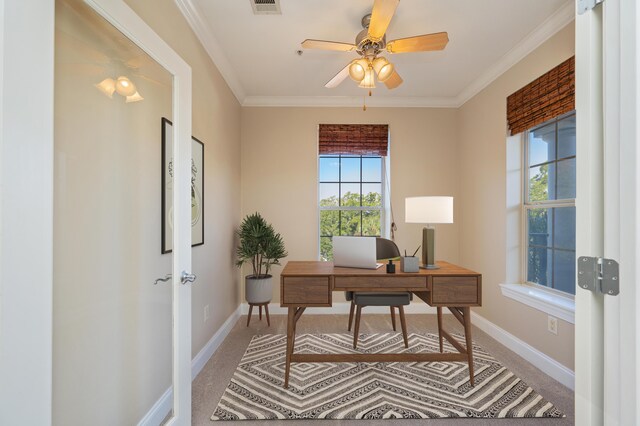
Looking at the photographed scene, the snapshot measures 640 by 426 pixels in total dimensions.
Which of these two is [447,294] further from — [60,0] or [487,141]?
[60,0]

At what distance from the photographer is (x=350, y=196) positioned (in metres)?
3.92

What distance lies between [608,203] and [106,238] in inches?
71.5

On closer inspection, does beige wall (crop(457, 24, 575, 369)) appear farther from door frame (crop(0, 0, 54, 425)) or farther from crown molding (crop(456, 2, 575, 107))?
door frame (crop(0, 0, 54, 425))

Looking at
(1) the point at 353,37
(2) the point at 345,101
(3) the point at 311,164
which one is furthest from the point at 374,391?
(2) the point at 345,101

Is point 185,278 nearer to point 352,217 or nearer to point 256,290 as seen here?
point 256,290

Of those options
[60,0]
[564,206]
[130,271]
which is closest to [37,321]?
[130,271]

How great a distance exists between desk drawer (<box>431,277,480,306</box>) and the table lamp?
0.75ft

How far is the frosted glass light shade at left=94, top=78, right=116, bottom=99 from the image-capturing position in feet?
4.00

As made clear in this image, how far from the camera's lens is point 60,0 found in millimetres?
993

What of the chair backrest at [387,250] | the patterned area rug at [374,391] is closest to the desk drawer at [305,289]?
the patterned area rug at [374,391]

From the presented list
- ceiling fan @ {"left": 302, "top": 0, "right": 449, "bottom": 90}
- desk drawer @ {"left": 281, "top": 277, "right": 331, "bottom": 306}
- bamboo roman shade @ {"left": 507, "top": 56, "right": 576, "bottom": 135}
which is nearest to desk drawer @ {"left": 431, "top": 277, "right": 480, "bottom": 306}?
desk drawer @ {"left": 281, "top": 277, "right": 331, "bottom": 306}

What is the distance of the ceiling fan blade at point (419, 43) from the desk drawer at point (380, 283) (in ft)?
5.19

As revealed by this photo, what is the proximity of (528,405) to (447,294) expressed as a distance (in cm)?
85

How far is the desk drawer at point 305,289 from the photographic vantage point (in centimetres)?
202
